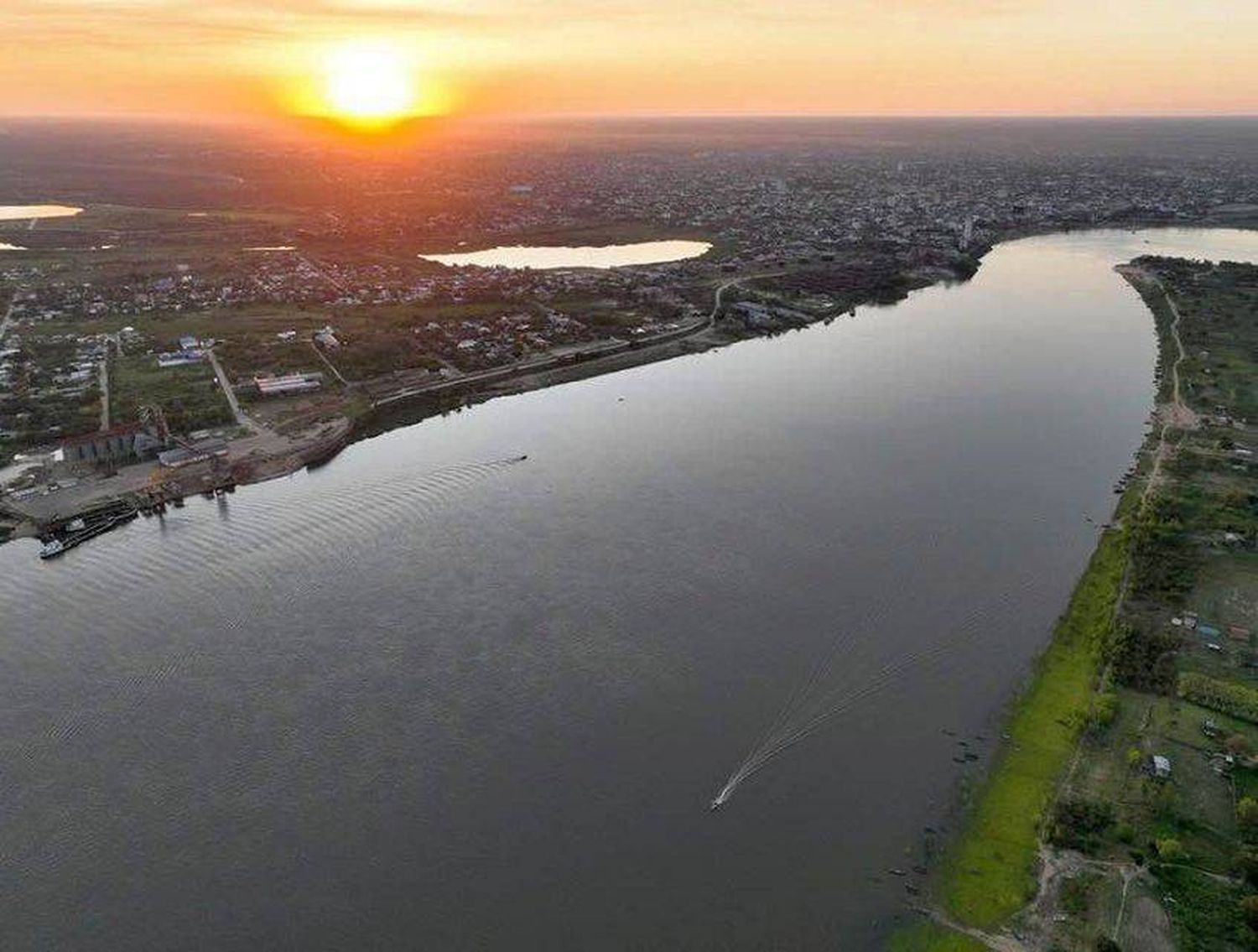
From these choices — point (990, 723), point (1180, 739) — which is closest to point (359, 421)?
point (990, 723)

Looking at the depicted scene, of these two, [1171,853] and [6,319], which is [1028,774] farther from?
[6,319]

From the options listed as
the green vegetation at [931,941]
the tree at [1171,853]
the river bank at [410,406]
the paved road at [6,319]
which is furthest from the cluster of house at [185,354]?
the tree at [1171,853]

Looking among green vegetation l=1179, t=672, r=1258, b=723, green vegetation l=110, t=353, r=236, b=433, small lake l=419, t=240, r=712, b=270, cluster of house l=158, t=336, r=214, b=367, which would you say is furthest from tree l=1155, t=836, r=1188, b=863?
small lake l=419, t=240, r=712, b=270

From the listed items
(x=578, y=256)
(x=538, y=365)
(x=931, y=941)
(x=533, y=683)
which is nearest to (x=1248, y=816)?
(x=931, y=941)

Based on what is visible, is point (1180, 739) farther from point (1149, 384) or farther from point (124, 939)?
point (1149, 384)

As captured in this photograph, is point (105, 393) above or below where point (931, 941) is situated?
Answer: above

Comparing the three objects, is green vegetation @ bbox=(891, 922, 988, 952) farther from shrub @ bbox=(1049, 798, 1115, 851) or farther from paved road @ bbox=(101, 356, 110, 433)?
paved road @ bbox=(101, 356, 110, 433)
